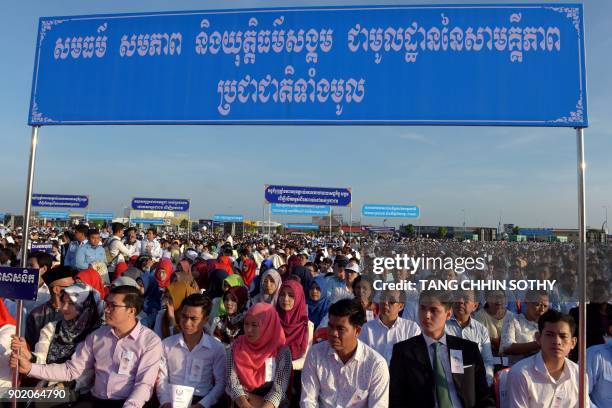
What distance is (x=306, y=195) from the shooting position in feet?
46.6

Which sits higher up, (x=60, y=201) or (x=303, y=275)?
(x=60, y=201)

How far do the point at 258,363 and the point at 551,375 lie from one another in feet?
6.51

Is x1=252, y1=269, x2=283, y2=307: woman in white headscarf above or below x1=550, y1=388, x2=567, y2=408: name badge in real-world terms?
above

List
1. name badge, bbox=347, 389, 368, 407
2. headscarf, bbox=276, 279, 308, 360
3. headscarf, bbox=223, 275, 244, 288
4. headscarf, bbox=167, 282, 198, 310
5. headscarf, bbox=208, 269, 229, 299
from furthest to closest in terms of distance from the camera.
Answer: headscarf, bbox=208, 269, 229, 299 → headscarf, bbox=223, 275, 244, 288 → headscarf, bbox=167, 282, 198, 310 → headscarf, bbox=276, 279, 308, 360 → name badge, bbox=347, 389, 368, 407

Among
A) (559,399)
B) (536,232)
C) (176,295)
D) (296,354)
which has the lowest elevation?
(296,354)

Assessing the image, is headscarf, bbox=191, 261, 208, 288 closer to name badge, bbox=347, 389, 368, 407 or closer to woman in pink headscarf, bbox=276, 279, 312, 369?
woman in pink headscarf, bbox=276, 279, 312, 369

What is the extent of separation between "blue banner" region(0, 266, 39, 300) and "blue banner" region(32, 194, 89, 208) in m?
18.3

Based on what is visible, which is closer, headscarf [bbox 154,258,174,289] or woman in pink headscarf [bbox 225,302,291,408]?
woman in pink headscarf [bbox 225,302,291,408]

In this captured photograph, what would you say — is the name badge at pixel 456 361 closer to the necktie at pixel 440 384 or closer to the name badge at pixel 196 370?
the necktie at pixel 440 384

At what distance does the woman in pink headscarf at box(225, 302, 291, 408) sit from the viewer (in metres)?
2.97

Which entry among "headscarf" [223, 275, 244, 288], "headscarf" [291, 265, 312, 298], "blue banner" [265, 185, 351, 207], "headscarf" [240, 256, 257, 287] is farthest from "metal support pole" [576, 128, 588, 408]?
"blue banner" [265, 185, 351, 207]

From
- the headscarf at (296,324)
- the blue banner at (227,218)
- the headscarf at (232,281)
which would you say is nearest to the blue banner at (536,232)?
the blue banner at (227,218)

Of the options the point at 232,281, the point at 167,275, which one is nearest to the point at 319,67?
the point at 232,281

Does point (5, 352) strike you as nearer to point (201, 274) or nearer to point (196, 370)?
point (196, 370)
